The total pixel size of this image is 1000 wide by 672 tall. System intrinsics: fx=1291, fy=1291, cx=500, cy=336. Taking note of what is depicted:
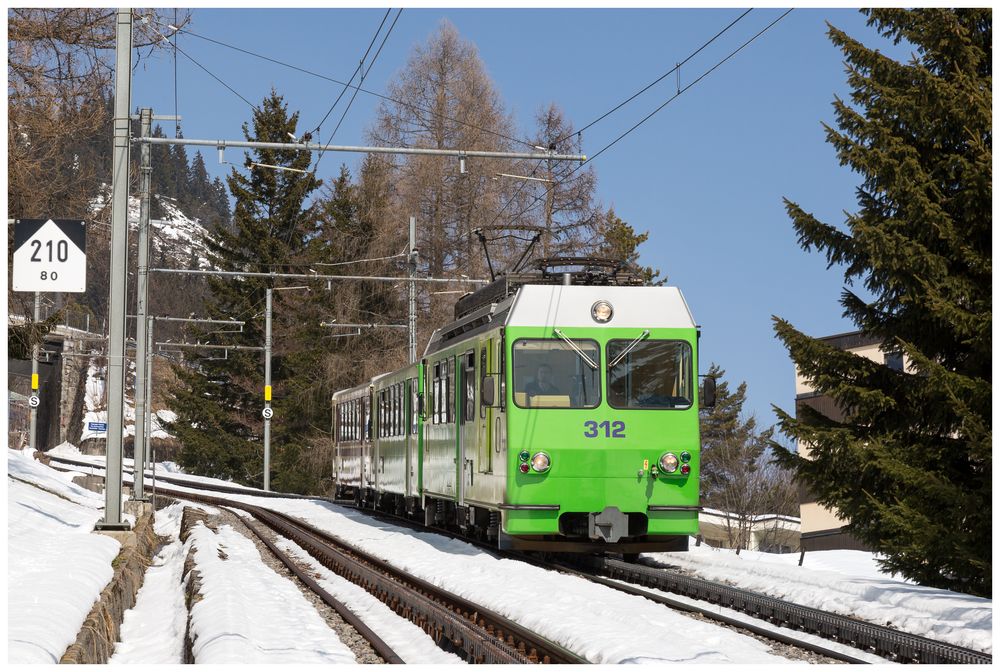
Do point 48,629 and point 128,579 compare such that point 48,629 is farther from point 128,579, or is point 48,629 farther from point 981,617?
point 981,617

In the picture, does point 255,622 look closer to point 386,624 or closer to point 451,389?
point 386,624

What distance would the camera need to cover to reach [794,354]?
54.6 ft

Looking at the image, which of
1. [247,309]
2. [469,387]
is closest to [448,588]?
[469,387]

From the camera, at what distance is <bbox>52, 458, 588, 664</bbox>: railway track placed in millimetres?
9039

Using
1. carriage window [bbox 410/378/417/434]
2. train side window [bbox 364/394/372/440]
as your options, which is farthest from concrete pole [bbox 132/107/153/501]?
carriage window [bbox 410/378/417/434]

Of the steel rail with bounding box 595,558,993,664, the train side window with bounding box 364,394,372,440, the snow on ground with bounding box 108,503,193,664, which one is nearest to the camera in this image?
the steel rail with bounding box 595,558,993,664

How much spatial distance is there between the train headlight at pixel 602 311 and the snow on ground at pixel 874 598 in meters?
3.20

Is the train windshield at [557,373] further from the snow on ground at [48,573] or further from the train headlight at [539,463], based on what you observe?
the snow on ground at [48,573]

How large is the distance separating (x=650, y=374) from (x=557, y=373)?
1132mm

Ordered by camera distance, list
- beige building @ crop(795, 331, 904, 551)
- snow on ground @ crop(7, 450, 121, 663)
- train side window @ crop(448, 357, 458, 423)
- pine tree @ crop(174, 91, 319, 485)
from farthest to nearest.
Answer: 1. pine tree @ crop(174, 91, 319, 485)
2. beige building @ crop(795, 331, 904, 551)
3. train side window @ crop(448, 357, 458, 423)
4. snow on ground @ crop(7, 450, 121, 663)

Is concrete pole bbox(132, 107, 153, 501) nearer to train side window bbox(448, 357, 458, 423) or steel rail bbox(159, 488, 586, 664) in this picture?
steel rail bbox(159, 488, 586, 664)

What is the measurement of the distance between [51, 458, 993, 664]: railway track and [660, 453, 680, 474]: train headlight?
1.19m

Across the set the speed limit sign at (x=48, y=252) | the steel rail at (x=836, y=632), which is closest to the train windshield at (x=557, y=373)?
the steel rail at (x=836, y=632)

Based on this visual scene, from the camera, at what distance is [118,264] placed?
17.5 meters
